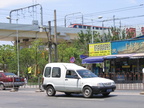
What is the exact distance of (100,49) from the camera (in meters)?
34.7

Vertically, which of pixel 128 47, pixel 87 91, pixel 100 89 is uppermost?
pixel 128 47

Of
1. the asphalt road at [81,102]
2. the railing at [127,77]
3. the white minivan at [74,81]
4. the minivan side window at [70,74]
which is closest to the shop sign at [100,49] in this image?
the railing at [127,77]

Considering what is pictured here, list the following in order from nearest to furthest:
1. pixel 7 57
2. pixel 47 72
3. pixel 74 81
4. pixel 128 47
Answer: pixel 74 81 < pixel 47 72 < pixel 128 47 < pixel 7 57

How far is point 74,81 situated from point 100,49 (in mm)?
18646

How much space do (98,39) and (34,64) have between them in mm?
12100

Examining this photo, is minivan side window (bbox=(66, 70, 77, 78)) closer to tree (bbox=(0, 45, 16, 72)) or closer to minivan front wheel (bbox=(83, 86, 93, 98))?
minivan front wheel (bbox=(83, 86, 93, 98))

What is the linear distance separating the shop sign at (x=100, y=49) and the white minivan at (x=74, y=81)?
16.6 metres

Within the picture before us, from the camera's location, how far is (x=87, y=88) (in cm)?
1585

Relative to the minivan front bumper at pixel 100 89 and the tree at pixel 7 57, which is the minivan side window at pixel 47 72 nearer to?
the minivan front bumper at pixel 100 89

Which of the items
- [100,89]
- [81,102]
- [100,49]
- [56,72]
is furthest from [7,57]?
[81,102]

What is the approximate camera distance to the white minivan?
15.6 m

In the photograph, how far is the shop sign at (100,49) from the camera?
3381 centimetres

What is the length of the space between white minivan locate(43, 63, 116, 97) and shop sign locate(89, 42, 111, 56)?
654 inches

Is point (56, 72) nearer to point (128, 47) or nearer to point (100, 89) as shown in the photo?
point (100, 89)
